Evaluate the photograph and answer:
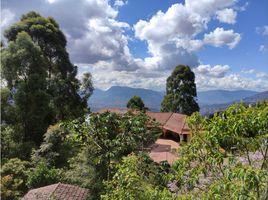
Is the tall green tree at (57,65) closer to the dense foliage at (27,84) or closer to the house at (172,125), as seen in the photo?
the dense foliage at (27,84)

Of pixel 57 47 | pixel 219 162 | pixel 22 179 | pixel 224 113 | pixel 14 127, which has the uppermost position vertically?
pixel 57 47

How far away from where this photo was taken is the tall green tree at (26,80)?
17438 millimetres

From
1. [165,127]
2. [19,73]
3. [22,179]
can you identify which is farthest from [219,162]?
[165,127]

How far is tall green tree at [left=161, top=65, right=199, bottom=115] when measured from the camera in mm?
32562

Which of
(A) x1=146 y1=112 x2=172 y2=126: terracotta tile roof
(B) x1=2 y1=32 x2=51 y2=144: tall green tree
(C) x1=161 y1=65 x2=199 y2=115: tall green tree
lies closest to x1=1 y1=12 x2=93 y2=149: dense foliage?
(B) x1=2 y1=32 x2=51 y2=144: tall green tree

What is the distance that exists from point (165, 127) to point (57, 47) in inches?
431

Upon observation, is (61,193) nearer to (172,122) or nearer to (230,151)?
(230,151)

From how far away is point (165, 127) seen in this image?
28.0 meters

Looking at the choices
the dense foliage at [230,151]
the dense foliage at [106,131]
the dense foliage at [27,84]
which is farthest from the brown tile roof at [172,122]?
the dense foliage at [230,151]

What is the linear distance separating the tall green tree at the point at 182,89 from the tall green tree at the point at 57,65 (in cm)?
1148

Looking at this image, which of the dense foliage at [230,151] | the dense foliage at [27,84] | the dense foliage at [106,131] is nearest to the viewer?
the dense foliage at [230,151]

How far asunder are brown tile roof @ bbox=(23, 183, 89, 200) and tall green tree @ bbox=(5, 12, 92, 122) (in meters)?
10.9

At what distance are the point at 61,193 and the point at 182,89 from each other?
22959mm

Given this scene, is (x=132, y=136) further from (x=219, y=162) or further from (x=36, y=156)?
(x=36, y=156)
